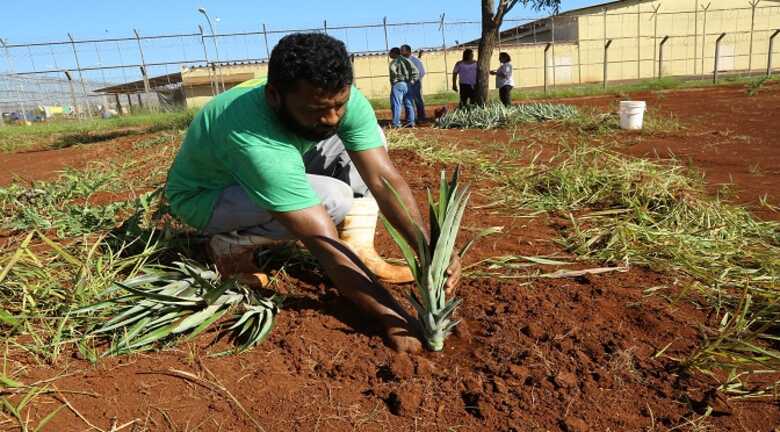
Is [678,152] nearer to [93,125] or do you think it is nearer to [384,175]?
[384,175]

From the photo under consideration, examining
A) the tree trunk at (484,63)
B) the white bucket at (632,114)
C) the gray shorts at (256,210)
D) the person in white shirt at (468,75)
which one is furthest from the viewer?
the person in white shirt at (468,75)

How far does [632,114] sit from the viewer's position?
576 centimetres

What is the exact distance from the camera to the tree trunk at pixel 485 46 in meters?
8.01

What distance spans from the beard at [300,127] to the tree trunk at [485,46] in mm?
6940

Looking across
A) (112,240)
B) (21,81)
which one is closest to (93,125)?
(21,81)

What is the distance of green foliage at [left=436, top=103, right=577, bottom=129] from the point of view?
6992mm

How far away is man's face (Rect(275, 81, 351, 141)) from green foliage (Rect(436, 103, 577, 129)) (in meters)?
5.49

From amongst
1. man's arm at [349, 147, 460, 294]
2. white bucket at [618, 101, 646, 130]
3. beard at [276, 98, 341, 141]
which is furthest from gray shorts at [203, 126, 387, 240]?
white bucket at [618, 101, 646, 130]

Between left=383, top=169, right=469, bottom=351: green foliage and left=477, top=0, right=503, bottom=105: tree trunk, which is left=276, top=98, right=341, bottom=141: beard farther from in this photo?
left=477, top=0, right=503, bottom=105: tree trunk

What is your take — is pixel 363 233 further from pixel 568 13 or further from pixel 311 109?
pixel 568 13

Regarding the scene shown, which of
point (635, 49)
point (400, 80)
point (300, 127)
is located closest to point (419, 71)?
point (400, 80)

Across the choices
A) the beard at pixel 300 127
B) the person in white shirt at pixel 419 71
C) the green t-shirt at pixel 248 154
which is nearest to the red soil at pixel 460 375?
the green t-shirt at pixel 248 154

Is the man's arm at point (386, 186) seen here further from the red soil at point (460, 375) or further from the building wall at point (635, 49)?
the building wall at point (635, 49)

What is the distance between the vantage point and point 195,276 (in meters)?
1.78
